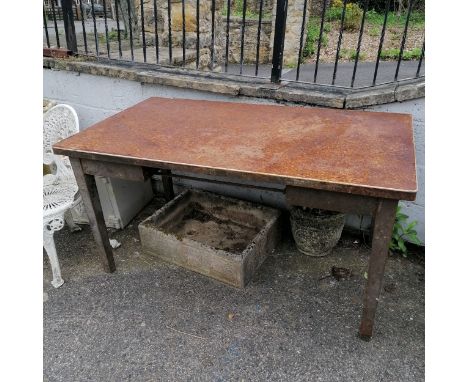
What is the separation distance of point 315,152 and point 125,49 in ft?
9.69

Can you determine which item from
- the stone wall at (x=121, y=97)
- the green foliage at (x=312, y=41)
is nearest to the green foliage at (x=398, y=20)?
the green foliage at (x=312, y=41)

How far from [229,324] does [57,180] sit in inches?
70.5

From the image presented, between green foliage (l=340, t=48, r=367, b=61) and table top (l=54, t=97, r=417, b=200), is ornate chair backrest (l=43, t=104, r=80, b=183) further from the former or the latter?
green foliage (l=340, t=48, r=367, b=61)

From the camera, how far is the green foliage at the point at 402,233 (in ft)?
8.32

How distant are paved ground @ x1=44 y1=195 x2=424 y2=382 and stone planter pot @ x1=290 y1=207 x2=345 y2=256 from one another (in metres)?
0.10

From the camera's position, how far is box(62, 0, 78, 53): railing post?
304 centimetres

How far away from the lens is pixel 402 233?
8.56 feet

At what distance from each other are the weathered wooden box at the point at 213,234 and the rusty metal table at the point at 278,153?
1.33ft

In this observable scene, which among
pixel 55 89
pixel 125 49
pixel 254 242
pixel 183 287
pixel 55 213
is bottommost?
pixel 183 287

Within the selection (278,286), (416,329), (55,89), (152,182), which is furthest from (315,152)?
(55,89)

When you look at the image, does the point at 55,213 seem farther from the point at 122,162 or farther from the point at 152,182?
the point at 152,182

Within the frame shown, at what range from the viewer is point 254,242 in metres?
2.33

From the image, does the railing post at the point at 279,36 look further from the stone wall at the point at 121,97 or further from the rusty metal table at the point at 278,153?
the rusty metal table at the point at 278,153

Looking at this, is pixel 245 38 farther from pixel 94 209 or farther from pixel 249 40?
pixel 94 209
